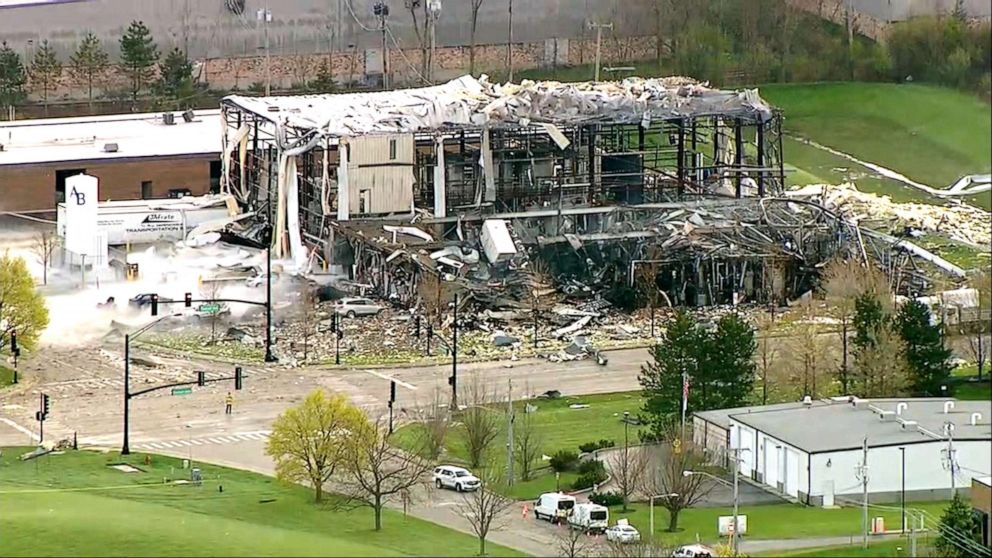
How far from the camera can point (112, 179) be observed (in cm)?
5178

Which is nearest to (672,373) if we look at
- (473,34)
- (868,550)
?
(868,550)

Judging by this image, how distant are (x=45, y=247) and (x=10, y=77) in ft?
47.0

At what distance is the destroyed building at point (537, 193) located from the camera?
46094 millimetres

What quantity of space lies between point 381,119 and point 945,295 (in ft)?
Answer: 39.4

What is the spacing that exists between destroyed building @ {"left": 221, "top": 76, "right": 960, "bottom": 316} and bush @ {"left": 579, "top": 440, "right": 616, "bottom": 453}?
371 inches

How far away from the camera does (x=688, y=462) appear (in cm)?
3312

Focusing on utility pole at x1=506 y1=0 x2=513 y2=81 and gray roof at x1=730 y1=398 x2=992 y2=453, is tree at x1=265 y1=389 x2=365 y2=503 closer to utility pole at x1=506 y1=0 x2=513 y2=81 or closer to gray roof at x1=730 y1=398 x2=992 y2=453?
gray roof at x1=730 y1=398 x2=992 y2=453

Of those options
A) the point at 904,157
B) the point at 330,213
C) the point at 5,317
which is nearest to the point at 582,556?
the point at 904,157

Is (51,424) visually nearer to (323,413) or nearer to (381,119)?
(323,413)

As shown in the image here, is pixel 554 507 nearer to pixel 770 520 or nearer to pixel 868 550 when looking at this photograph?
pixel 770 520

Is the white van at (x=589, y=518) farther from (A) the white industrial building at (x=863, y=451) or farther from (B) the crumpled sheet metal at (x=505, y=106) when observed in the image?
(B) the crumpled sheet metal at (x=505, y=106)

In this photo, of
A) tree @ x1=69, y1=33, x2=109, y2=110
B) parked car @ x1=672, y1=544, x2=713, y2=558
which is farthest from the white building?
tree @ x1=69, y1=33, x2=109, y2=110

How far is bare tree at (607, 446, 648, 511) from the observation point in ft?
107

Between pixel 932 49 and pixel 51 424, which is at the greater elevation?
pixel 932 49
